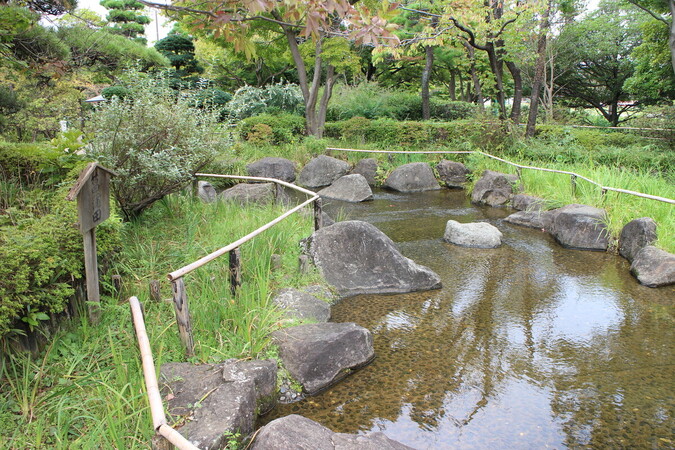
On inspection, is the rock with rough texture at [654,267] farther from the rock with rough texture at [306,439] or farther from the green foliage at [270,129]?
the green foliage at [270,129]

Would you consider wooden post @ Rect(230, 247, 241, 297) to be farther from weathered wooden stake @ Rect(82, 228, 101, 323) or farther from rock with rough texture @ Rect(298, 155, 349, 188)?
rock with rough texture @ Rect(298, 155, 349, 188)

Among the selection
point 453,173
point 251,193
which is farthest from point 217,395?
point 453,173

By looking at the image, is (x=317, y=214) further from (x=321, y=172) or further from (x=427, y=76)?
(x=427, y=76)

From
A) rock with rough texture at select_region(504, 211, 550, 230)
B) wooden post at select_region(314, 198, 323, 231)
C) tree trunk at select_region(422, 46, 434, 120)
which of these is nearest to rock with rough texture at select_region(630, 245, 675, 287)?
rock with rough texture at select_region(504, 211, 550, 230)

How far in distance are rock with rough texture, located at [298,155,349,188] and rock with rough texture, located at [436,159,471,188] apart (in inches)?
104

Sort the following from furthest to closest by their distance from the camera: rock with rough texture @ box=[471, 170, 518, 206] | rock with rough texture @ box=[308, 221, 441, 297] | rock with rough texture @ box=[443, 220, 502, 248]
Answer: rock with rough texture @ box=[471, 170, 518, 206], rock with rough texture @ box=[443, 220, 502, 248], rock with rough texture @ box=[308, 221, 441, 297]

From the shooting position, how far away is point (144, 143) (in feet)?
18.0

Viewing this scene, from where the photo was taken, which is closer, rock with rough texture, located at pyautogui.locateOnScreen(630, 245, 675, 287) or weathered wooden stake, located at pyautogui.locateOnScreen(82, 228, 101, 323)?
weathered wooden stake, located at pyautogui.locateOnScreen(82, 228, 101, 323)

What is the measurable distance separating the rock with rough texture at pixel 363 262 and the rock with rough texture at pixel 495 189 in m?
5.66

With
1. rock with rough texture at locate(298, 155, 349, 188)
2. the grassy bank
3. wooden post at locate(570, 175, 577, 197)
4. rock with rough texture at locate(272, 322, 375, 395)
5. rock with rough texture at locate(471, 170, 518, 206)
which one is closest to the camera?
the grassy bank

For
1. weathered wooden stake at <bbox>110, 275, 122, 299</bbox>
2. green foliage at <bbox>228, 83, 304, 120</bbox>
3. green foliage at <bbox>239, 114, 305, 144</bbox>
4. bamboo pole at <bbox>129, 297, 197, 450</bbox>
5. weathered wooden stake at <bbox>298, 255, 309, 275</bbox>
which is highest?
green foliage at <bbox>228, 83, 304, 120</bbox>

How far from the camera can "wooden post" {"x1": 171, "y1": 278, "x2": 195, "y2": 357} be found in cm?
313

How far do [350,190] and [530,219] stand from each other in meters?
4.18

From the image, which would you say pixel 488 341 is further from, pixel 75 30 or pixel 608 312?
pixel 75 30
